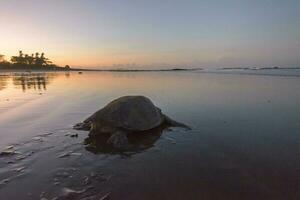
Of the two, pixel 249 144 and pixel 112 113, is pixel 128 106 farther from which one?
pixel 249 144

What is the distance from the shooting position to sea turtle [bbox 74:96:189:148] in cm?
951

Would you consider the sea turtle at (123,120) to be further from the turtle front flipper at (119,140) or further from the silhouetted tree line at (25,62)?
the silhouetted tree line at (25,62)

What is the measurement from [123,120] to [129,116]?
0.30 metres

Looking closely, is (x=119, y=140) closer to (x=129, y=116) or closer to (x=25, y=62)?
(x=129, y=116)

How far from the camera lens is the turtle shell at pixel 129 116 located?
959cm

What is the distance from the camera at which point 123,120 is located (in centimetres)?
959

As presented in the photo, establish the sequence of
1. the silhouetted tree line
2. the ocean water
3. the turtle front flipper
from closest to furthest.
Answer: the ocean water → the turtle front flipper → the silhouetted tree line

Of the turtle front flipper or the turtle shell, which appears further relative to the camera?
the turtle shell

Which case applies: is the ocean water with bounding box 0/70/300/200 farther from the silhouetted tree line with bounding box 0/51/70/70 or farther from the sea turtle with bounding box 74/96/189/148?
the silhouetted tree line with bounding box 0/51/70/70

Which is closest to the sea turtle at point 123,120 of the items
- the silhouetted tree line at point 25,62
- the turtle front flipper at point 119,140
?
the turtle front flipper at point 119,140

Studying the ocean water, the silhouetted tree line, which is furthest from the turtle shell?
the silhouetted tree line

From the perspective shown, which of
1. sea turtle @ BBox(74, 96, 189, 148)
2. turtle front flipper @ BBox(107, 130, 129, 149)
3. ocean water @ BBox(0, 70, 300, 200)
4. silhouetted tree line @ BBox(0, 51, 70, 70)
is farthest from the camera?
silhouetted tree line @ BBox(0, 51, 70, 70)

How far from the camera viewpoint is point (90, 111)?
14.2 metres

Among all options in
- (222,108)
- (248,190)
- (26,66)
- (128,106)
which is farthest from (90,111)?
(26,66)
